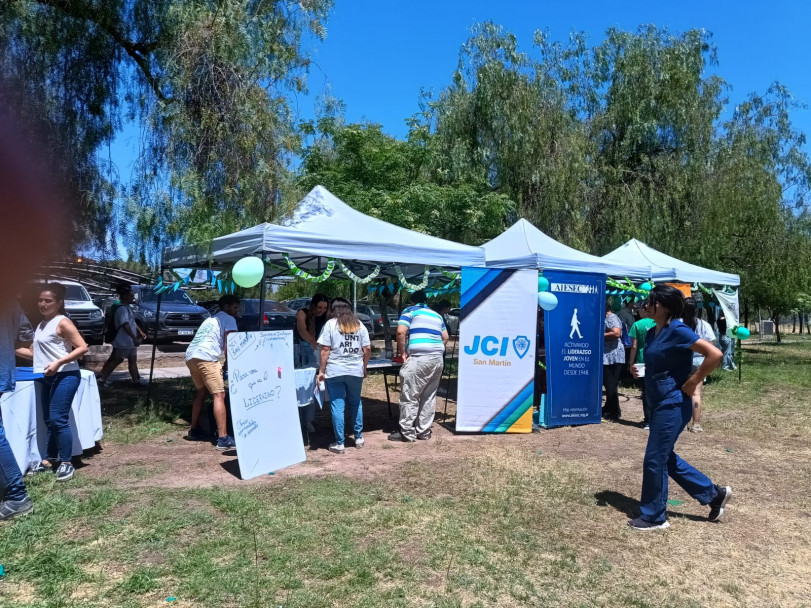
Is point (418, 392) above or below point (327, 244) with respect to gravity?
below

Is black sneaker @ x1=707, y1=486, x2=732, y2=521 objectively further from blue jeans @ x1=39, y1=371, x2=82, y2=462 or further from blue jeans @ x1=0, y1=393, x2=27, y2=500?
blue jeans @ x1=39, y1=371, x2=82, y2=462

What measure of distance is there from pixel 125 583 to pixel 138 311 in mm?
15048

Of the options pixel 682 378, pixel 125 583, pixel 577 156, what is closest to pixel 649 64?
pixel 577 156

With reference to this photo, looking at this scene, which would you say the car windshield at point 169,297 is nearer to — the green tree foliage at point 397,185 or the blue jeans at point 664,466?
the green tree foliage at point 397,185

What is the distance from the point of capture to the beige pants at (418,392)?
7.14 m

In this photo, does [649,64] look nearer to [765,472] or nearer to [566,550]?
[765,472]

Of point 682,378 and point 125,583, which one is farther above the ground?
point 682,378

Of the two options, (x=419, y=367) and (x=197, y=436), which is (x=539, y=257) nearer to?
(x=419, y=367)

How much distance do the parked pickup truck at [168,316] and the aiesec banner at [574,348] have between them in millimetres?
11386

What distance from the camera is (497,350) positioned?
25.8ft

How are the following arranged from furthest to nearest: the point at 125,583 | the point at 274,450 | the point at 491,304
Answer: the point at 491,304 → the point at 274,450 → the point at 125,583

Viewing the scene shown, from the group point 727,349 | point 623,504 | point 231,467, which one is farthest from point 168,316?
point 623,504

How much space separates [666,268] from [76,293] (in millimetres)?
14550

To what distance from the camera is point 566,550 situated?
4.18 meters
